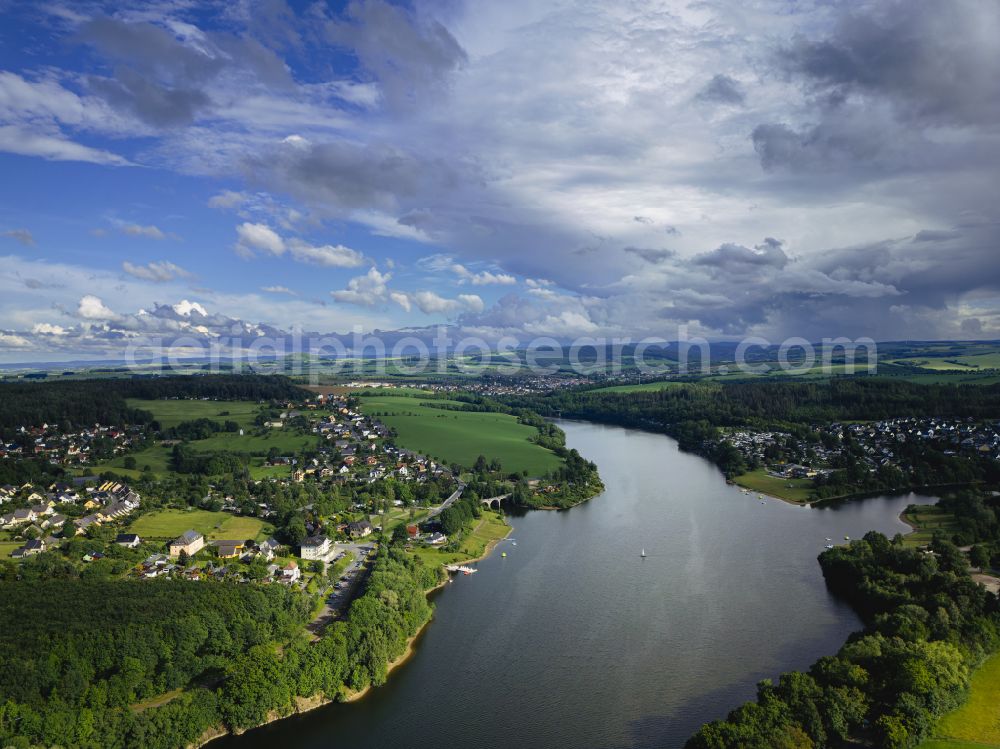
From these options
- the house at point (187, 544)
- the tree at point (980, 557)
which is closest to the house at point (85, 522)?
the house at point (187, 544)

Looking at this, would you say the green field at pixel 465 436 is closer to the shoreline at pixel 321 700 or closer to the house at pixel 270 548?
the house at pixel 270 548

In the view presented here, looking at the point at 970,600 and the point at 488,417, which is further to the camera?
Answer: the point at 488,417

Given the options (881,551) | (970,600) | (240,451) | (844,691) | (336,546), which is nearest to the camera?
(844,691)

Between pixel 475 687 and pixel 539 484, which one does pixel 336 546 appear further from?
pixel 539 484

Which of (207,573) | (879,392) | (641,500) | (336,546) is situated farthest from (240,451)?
(879,392)

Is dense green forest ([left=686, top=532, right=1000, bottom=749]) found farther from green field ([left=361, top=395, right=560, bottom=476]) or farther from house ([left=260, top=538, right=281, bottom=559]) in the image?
green field ([left=361, top=395, right=560, bottom=476])

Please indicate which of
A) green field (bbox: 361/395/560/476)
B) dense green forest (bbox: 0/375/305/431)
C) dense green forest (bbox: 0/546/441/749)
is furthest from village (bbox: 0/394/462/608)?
dense green forest (bbox: 0/375/305/431)
